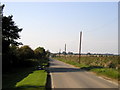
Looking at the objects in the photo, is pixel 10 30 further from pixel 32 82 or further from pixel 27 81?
pixel 32 82

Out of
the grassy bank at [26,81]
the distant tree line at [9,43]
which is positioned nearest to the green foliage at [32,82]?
the grassy bank at [26,81]

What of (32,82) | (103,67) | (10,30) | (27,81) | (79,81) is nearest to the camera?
(32,82)

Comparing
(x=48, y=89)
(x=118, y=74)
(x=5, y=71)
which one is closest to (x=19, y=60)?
(x=5, y=71)

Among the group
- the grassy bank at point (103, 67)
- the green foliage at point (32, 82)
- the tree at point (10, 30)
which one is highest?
the tree at point (10, 30)

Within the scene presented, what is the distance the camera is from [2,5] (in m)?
39.7

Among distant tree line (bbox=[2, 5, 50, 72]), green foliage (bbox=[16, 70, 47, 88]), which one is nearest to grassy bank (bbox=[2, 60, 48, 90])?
green foliage (bbox=[16, 70, 47, 88])

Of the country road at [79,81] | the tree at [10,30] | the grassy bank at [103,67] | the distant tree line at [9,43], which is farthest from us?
the tree at [10,30]

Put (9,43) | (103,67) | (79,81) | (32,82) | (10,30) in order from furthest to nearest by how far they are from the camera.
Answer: (10,30) → (103,67) → (9,43) → (79,81) → (32,82)

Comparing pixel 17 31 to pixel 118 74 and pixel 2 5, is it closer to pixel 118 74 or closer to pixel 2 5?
pixel 2 5

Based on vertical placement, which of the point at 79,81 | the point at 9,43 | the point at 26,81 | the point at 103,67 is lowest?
the point at 103,67

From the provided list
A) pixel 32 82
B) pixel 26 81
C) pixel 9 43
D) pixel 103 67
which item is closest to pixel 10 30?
pixel 9 43

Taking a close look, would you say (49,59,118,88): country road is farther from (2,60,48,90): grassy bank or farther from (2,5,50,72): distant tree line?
(2,5,50,72): distant tree line

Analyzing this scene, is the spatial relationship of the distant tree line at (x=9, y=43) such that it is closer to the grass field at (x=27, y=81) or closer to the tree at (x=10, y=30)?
the tree at (x=10, y=30)

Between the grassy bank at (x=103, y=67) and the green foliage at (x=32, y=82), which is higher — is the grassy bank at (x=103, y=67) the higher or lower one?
the lower one
